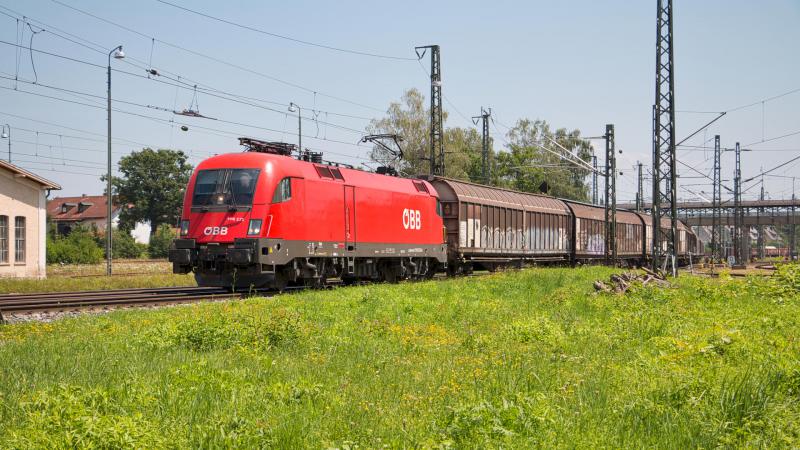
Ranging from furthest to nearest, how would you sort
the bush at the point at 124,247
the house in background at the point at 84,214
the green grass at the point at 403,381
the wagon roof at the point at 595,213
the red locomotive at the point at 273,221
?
1. the house in background at the point at 84,214
2. the bush at the point at 124,247
3. the wagon roof at the point at 595,213
4. the red locomotive at the point at 273,221
5. the green grass at the point at 403,381

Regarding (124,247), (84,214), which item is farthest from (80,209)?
(124,247)

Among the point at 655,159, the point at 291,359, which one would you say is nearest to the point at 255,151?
the point at 291,359

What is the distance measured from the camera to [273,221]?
19203 mm

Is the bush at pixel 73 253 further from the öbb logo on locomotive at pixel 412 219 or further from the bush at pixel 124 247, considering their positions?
the öbb logo on locomotive at pixel 412 219

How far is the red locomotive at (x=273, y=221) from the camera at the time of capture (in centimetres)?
1906

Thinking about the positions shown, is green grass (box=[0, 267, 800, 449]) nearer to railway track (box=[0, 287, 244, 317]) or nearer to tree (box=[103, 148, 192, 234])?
railway track (box=[0, 287, 244, 317])

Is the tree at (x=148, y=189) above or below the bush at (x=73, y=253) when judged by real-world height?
above

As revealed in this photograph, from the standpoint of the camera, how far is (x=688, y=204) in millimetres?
116438

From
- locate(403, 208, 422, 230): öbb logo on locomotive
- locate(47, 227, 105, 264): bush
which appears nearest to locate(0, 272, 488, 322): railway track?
locate(403, 208, 422, 230): öbb logo on locomotive

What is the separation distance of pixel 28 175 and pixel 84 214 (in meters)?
66.6

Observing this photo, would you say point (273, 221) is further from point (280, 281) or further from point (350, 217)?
point (350, 217)

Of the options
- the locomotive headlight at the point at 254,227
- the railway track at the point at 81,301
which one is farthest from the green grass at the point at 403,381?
the locomotive headlight at the point at 254,227

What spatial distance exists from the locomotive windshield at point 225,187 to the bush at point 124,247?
57.6m

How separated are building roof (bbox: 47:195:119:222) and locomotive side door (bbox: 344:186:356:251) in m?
78.1
